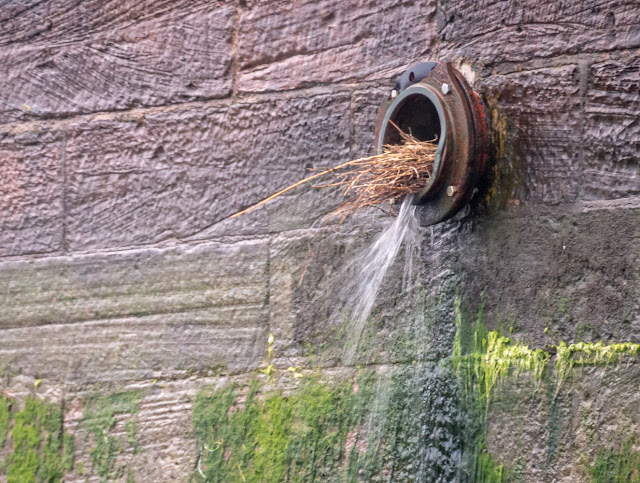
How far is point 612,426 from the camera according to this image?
6.52 ft

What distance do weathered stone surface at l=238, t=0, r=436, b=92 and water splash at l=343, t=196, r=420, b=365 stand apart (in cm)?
48

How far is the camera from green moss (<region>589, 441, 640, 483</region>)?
76.8 inches

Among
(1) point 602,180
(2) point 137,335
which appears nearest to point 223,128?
(2) point 137,335

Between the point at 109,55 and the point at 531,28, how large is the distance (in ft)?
4.80

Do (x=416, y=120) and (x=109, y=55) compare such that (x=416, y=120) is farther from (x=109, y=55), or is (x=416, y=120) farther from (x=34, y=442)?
(x=34, y=442)

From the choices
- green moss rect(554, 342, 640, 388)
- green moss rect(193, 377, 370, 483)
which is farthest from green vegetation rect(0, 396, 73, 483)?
green moss rect(554, 342, 640, 388)

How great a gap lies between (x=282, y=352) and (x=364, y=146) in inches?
27.1

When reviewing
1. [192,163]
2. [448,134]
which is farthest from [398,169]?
[192,163]

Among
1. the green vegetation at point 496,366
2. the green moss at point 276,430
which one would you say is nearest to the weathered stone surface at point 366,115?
the green vegetation at point 496,366

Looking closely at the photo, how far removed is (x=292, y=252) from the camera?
8.35 feet

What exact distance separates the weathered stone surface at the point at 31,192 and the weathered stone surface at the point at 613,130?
1.78 metres

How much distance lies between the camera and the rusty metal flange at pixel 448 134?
2182mm

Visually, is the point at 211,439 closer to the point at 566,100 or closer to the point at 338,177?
the point at 338,177

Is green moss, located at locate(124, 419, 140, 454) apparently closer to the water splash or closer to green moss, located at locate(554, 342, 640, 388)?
the water splash
